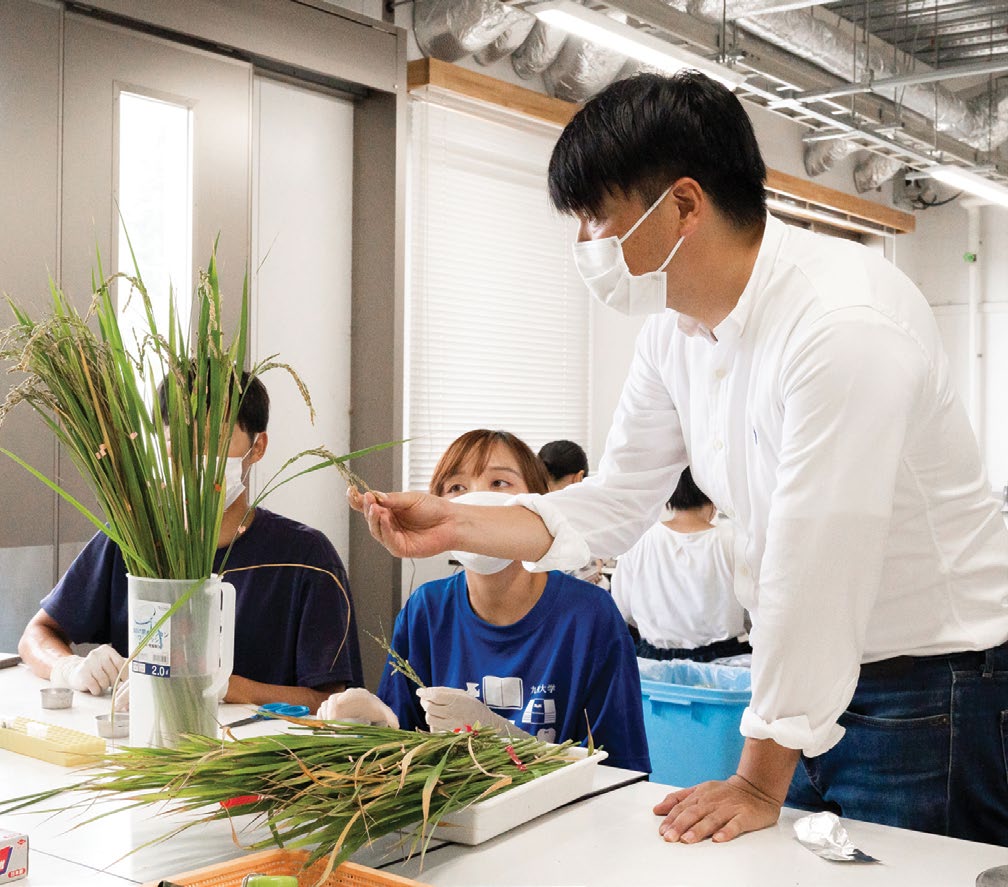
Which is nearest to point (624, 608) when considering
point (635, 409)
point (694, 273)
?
point (635, 409)

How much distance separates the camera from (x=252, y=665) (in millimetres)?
2309

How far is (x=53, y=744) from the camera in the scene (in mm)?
1564

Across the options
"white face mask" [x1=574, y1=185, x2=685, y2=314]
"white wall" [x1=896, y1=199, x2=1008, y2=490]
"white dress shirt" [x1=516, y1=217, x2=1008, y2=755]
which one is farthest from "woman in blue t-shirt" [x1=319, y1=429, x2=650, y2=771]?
"white wall" [x1=896, y1=199, x2=1008, y2=490]

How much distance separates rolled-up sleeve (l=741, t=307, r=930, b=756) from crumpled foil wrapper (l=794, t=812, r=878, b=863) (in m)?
0.08

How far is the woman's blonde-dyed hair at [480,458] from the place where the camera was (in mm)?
2223

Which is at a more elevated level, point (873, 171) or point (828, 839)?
point (873, 171)

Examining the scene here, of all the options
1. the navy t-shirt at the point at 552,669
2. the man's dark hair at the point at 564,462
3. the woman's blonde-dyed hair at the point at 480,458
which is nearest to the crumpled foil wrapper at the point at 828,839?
the navy t-shirt at the point at 552,669

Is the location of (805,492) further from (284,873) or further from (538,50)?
(538,50)

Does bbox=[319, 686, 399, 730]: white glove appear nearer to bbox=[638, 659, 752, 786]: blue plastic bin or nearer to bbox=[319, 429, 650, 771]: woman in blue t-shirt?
bbox=[319, 429, 650, 771]: woman in blue t-shirt

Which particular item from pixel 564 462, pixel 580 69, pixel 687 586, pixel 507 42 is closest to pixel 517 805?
pixel 687 586

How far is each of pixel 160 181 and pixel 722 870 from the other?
107 inches

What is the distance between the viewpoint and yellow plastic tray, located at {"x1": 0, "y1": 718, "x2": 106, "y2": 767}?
153cm

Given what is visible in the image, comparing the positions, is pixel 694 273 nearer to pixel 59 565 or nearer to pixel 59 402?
pixel 59 402

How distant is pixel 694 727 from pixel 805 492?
155 centimetres
